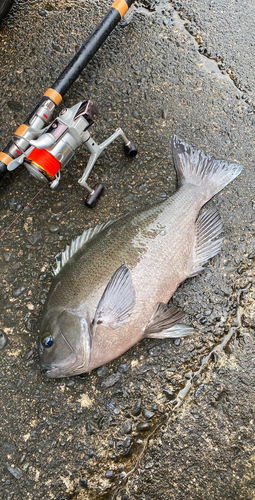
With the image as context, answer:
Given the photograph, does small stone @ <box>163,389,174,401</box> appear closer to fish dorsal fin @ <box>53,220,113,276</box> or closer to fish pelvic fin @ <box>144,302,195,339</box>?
fish pelvic fin @ <box>144,302,195,339</box>

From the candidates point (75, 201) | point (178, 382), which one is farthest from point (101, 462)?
point (75, 201)

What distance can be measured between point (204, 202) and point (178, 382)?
1.40 metres

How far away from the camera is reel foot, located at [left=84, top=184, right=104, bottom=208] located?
276cm

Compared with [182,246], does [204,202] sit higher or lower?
higher

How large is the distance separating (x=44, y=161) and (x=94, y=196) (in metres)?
0.64

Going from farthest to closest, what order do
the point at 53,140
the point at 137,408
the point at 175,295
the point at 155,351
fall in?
1. the point at 175,295
2. the point at 155,351
3. the point at 137,408
4. the point at 53,140

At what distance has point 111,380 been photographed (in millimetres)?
2516

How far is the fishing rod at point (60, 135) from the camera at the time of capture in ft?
7.20

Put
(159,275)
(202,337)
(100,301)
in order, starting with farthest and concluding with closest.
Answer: (202,337)
(159,275)
(100,301)

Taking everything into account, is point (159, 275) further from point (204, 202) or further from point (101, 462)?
point (101, 462)

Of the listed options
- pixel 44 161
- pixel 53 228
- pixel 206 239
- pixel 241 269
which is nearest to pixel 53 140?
pixel 44 161

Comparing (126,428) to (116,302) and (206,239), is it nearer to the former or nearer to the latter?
(116,302)

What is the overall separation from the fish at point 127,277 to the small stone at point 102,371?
5.8 inches

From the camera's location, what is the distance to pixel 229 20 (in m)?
3.31
